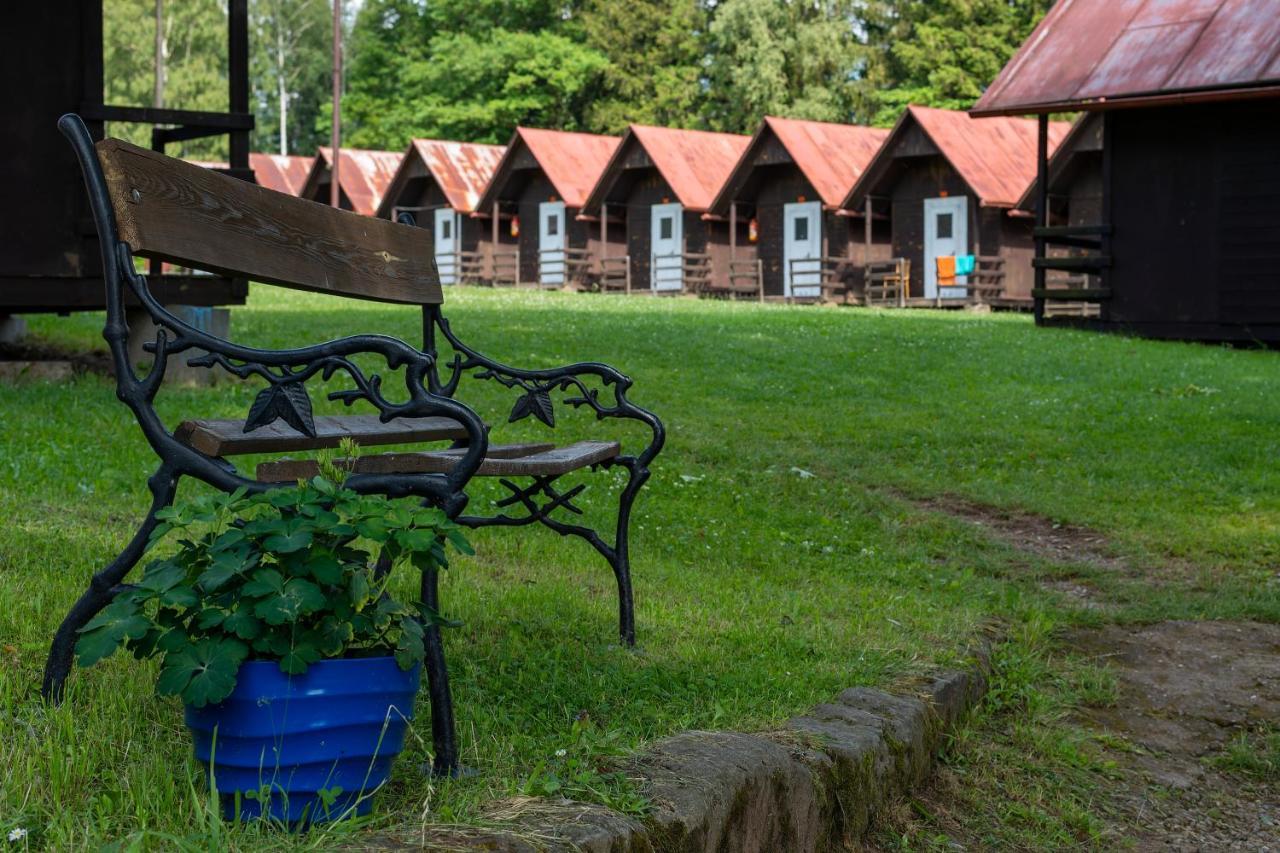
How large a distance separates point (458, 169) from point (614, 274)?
22.5 feet

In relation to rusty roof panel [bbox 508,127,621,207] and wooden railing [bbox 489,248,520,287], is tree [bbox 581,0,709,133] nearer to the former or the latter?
wooden railing [bbox 489,248,520,287]

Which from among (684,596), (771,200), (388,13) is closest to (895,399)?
(684,596)

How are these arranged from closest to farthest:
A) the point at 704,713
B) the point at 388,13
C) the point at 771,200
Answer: the point at 704,713
the point at 771,200
the point at 388,13

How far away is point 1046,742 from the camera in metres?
4.45

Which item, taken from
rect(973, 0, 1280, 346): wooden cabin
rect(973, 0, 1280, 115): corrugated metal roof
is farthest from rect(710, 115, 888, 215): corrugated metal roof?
rect(973, 0, 1280, 346): wooden cabin

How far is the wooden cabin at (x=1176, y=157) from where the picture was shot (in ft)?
61.7

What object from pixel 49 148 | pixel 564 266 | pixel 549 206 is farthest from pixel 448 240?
pixel 49 148

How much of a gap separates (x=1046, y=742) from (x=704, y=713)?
52.4 inches

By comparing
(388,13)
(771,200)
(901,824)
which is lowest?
(901,824)

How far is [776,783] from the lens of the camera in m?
3.28

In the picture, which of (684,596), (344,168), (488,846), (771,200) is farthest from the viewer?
(344,168)

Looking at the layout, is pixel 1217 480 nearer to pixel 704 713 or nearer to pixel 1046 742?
pixel 1046 742

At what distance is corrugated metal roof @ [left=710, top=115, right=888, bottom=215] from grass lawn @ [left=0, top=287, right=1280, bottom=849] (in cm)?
2049

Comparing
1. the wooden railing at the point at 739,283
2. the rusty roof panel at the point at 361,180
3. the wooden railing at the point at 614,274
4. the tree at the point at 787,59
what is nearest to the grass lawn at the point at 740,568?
the wooden railing at the point at 739,283
